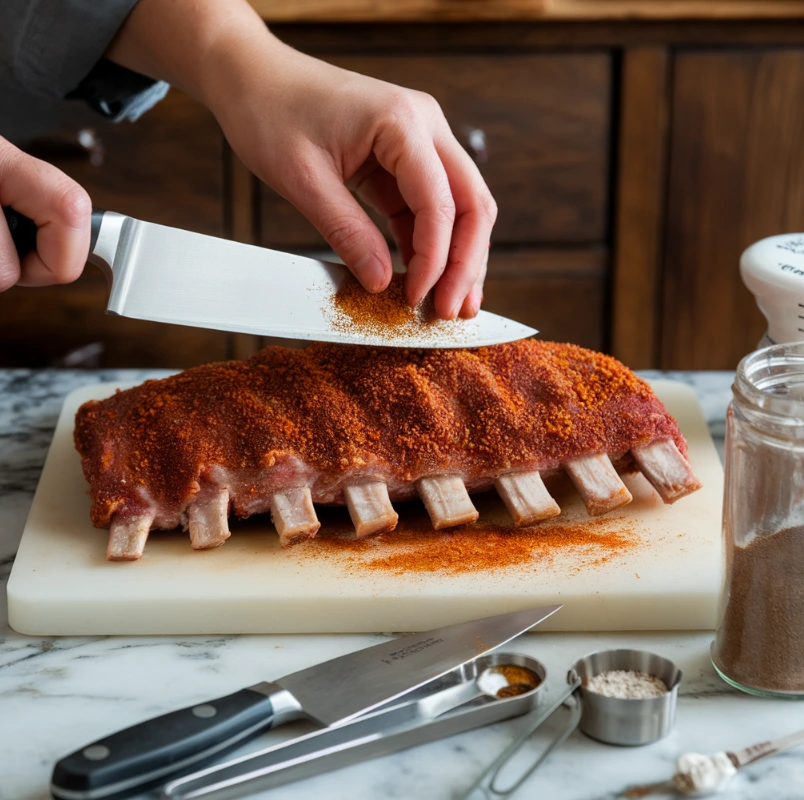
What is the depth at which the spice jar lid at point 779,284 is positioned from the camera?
1.43 meters

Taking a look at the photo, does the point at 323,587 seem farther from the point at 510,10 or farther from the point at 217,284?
the point at 510,10

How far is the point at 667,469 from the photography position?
4.71 ft

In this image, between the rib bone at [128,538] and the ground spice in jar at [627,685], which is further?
the rib bone at [128,538]

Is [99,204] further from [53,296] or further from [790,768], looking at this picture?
[790,768]

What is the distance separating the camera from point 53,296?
3.19 m

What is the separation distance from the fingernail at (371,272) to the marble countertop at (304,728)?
0.50 meters

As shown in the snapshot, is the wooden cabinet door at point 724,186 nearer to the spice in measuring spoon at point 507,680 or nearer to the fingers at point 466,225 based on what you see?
the fingers at point 466,225

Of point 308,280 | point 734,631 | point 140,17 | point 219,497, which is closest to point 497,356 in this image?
point 308,280

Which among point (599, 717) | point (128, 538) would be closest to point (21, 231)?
point (128, 538)

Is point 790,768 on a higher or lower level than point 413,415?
lower

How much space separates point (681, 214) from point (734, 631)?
2272 millimetres

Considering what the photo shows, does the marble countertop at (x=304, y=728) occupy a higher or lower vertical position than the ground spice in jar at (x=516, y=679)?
lower

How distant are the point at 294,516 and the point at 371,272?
36 cm

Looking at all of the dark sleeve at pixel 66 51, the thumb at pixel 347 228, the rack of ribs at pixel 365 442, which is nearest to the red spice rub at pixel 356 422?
the rack of ribs at pixel 365 442
